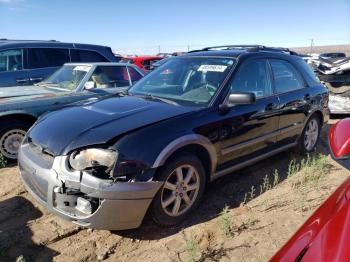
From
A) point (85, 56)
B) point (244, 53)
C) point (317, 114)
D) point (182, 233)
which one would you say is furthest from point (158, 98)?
point (85, 56)

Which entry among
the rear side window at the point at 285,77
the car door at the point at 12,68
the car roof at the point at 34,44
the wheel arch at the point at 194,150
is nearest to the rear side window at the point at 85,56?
the car roof at the point at 34,44

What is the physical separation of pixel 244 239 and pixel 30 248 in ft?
6.43

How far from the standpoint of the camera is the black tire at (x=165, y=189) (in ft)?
10.3

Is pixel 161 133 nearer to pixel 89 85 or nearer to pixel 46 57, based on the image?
pixel 89 85

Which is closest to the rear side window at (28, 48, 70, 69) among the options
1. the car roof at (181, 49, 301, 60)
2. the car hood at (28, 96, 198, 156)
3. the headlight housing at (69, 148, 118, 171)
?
the car roof at (181, 49, 301, 60)

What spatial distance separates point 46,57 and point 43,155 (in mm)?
4944

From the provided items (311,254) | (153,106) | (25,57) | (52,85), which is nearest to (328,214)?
(311,254)

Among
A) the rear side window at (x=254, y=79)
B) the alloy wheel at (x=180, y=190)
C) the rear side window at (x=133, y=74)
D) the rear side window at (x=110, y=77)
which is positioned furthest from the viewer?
the rear side window at (x=133, y=74)

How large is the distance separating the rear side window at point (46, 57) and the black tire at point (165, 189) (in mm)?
5392

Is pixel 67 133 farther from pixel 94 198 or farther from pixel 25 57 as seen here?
pixel 25 57

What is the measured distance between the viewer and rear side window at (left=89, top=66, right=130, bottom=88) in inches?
246

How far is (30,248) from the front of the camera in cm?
307

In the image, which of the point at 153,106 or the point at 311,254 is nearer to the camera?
the point at 311,254

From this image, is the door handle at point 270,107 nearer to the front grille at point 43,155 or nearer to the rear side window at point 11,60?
the front grille at point 43,155
